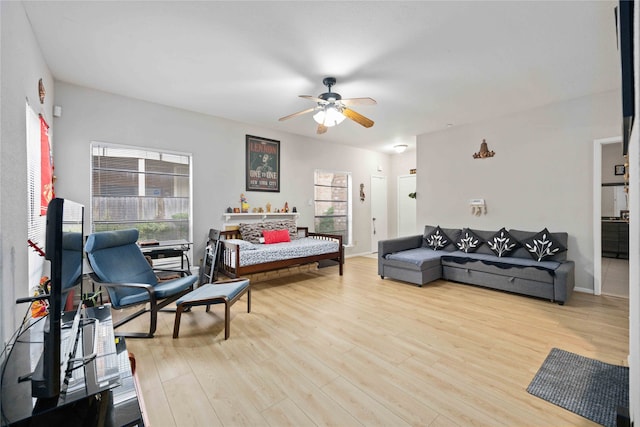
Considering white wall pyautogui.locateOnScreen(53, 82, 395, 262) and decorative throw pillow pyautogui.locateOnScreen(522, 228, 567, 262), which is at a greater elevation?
white wall pyautogui.locateOnScreen(53, 82, 395, 262)

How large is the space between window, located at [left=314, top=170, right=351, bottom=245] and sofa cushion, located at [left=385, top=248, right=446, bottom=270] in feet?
7.05

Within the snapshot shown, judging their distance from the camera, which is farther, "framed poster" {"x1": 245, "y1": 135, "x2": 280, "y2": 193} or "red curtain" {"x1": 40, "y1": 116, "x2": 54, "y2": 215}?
"framed poster" {"x1": 245, "y1": 135, "x2": 280, "y2": 193}

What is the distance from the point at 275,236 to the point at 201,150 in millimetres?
1857

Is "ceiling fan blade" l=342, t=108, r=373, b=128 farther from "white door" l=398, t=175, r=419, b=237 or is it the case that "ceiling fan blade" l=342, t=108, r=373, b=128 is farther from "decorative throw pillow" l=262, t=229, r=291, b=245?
"white door" l=398, t=175, r=419, b=237

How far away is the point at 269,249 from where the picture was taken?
163 inches

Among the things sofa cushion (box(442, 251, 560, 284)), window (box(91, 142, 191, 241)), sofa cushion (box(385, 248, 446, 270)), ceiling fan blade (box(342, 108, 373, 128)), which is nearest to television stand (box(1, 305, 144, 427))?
window (box(91, 142, 191, 241))

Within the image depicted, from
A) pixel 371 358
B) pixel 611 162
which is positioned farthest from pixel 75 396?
pixel 611 162

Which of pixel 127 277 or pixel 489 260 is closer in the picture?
pixel 127 277

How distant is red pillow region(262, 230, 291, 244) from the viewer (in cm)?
481

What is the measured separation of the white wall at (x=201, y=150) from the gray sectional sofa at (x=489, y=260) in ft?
7.23

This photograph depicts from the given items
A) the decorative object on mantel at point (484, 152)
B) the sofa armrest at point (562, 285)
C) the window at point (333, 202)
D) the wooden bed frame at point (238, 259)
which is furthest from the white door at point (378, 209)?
the sofa armrest at point (562, 285)

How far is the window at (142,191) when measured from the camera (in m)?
3.70

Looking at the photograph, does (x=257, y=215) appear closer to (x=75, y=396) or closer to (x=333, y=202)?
(x=333, y=202)

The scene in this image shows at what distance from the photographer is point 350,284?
434 cm
